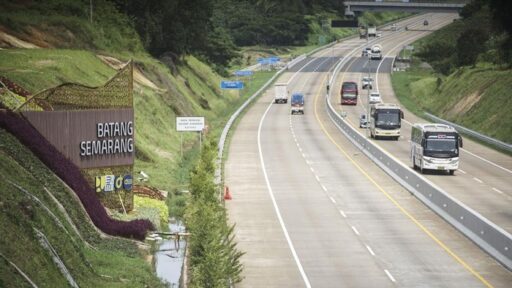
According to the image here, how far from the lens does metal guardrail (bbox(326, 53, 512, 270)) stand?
3694 cm

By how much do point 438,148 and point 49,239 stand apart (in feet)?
120

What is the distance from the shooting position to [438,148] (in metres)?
60.5

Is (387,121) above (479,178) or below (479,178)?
above

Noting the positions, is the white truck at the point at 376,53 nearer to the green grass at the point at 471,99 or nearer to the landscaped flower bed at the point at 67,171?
the green grass at the point at 471,99

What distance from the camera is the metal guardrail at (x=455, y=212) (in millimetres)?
36938

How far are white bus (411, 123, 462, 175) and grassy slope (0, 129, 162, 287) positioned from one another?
95.2ft

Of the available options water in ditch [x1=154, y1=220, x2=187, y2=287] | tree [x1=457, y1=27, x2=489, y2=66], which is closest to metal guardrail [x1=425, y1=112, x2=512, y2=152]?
water in ditch [x1=154, y1=220, x2=187, y2=287]

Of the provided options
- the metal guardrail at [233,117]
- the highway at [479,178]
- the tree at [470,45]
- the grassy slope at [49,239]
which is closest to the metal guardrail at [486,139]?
the highway at [479,178]

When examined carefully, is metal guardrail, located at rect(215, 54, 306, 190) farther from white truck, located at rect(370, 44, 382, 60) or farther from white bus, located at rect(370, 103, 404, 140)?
white truck, located at rect(370, 44, 382, 60)

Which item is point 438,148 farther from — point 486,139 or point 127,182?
point 127,182

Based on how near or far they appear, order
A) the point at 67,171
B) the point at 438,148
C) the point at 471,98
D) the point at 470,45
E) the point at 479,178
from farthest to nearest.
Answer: the point at 470,45 → the point at 471,98 → the point at 479,178 → the point at 438,148 → the point at 67,171

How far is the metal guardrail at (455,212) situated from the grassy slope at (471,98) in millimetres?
23132

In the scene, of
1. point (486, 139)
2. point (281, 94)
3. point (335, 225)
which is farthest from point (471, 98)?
point (335, 225)

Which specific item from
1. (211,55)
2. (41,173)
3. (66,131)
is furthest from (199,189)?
(211,55)
